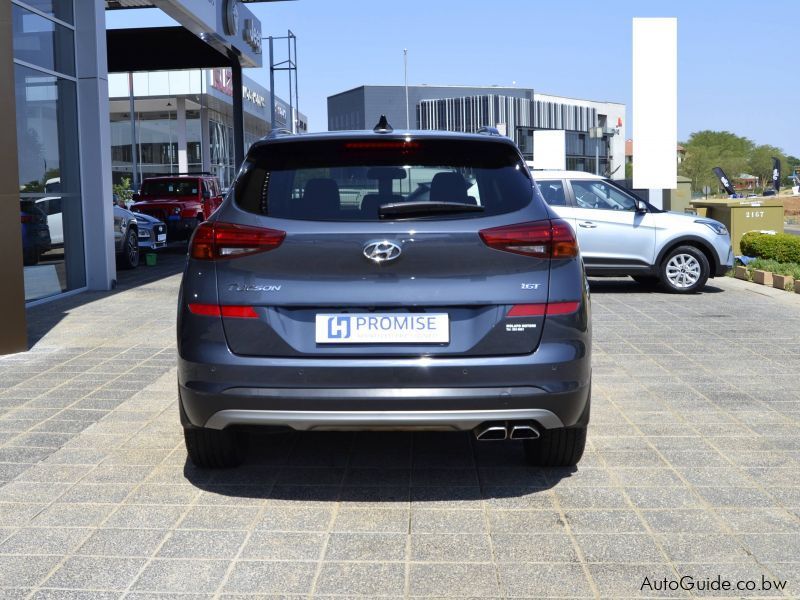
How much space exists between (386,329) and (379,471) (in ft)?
3.68

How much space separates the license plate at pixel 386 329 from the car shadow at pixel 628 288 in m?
10.7

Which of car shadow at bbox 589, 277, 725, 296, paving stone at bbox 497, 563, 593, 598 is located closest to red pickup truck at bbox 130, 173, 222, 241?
car shadow at bbox 589, 277, 725, 296

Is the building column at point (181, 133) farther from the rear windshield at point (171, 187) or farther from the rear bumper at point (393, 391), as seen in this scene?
the rear bumper at point (393, 391)

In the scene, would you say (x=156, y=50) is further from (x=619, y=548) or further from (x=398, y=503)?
(x=619, y=548)

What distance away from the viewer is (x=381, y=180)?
4602 mm

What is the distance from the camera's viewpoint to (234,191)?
4.65 meters

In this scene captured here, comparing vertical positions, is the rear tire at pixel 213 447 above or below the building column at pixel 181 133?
below

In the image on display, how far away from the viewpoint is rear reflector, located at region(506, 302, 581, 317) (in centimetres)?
433

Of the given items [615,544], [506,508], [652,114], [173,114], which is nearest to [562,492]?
[506,508]

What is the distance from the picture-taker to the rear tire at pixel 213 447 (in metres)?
4.93

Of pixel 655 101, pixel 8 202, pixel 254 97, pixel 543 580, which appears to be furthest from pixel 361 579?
pixel 254 97

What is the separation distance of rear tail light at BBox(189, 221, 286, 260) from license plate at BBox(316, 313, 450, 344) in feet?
1.30

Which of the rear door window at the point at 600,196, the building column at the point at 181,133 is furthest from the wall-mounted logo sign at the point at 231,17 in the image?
the building column at the point at 181,133

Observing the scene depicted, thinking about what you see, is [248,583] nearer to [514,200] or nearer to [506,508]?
[506,508]
